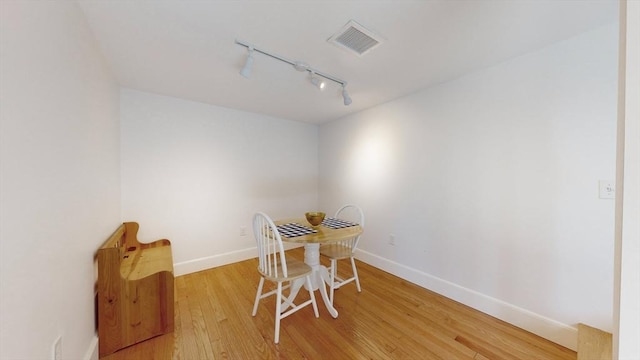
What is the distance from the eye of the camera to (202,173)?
2.79 m

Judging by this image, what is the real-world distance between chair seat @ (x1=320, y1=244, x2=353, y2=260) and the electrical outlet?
168 centimetres

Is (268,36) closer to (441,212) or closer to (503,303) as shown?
(441,212)

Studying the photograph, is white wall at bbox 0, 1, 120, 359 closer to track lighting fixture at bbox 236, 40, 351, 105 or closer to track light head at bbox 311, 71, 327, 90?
track lighting fixture at bbox 236, 40, 351, 105

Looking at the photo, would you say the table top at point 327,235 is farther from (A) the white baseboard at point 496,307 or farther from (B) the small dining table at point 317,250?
(A) the white baseboard at point 496,307

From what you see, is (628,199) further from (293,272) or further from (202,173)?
(202,173)

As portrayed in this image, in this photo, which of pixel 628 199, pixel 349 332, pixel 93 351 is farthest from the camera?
pixel 349 332

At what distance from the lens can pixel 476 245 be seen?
1.98 metres

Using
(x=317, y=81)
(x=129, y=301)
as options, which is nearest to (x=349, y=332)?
(x=129, y=301)

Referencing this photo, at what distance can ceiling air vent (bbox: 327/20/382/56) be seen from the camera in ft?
4.63

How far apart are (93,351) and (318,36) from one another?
2.51 metres

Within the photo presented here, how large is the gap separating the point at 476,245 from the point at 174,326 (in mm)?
2652

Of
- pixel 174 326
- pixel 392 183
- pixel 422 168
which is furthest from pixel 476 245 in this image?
pixel 174 326

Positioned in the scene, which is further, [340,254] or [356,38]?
[340,254]

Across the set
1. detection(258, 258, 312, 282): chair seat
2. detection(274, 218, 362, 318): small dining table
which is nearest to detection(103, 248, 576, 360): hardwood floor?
detection(274, 218, 362, 318): small dining table
